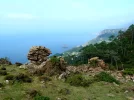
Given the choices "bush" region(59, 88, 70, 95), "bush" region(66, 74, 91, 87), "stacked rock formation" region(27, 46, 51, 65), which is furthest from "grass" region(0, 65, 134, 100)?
"stacked rock formation" region(27, 46, 51, 65)

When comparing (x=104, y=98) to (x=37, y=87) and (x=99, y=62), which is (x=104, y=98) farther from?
(x=99, y=62)

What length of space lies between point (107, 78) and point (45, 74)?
6258 millimetres

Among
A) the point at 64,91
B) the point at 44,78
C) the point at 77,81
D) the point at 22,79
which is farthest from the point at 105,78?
the point at 22,79

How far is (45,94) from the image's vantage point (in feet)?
73.7

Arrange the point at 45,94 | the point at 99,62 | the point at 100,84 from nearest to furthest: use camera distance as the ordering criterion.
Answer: the point at 45,94, the point at 100,84, the point at 99,62

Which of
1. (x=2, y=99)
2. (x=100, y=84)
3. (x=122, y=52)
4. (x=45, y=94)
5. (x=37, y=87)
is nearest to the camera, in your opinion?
(x=2, y=99)

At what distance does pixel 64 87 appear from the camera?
2481 cm

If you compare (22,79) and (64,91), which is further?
(22,79)

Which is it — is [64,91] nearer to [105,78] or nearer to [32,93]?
[32,93]

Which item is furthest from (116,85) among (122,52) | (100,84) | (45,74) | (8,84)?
(122,52)

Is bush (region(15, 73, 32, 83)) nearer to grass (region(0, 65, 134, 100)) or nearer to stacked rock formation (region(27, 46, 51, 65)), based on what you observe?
grass (region(0, 65, 134, 100))

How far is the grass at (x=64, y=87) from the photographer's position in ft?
72.2

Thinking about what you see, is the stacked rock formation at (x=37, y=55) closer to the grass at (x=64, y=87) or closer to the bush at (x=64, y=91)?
the grass at (x=64, y=87)

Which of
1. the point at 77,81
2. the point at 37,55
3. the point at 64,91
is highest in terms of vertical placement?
the point at 37,55
